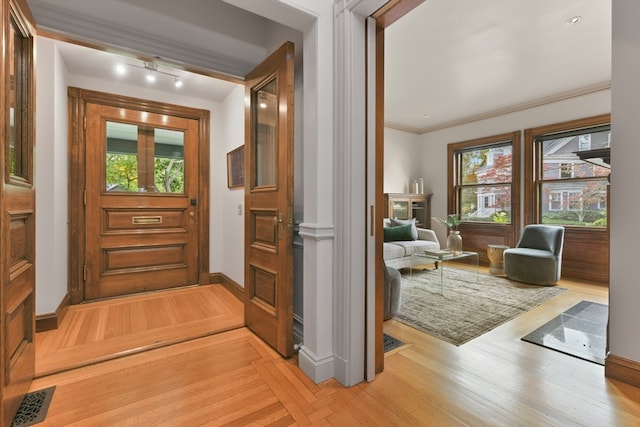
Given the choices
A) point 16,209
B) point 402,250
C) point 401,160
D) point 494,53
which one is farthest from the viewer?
point 401,160

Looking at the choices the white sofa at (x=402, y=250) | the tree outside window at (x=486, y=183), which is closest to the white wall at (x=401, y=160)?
the tree outside window at (x=486, y=183)

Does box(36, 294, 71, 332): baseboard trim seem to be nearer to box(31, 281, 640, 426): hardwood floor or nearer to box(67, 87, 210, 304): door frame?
box(67, 87, 210, 304): door frame

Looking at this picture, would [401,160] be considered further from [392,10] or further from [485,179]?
[392,10]

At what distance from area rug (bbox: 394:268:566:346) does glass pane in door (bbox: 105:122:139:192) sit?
3.22 meters

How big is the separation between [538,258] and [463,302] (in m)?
Result: 1.52

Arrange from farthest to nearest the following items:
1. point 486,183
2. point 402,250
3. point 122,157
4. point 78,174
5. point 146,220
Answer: point 486,183 < point 402,250 < point 146,220 < point 122,157 < point 78,174

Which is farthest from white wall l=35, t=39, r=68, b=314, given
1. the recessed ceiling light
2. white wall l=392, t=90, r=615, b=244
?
white wall l=392, t=90, r=615, b=244

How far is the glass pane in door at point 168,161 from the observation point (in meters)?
3.45

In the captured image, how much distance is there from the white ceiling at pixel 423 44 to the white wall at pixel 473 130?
19 centimetres

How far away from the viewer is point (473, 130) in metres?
5.37

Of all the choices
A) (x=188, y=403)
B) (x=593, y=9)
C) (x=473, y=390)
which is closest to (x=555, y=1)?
(x=593, y=9)

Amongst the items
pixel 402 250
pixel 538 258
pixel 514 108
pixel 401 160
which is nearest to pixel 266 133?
pixel 402 250

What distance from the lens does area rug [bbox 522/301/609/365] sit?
2041 mm

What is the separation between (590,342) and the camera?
2180mm
